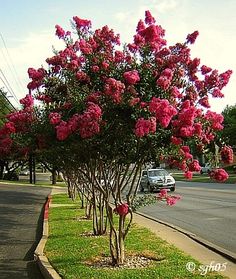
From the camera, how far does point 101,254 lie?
8.26 metres

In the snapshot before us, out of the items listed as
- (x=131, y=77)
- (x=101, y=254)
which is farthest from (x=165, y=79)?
(x=101, y=254)

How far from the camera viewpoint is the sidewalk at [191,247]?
730 cm

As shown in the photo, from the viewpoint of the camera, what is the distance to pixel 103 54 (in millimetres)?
7633

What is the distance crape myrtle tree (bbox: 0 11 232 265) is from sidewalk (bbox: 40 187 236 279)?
1210 mm

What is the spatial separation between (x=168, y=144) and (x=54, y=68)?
264 cm

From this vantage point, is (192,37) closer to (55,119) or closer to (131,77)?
(131,77)

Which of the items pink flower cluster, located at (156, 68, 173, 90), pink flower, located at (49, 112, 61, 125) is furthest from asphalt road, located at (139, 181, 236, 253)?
pink flower, located at (49, 112, 61, 125)

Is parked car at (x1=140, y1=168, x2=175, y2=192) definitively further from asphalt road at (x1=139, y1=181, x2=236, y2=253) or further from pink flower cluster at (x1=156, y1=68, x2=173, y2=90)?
pink flower cluster at (x1=156, y1=68, x2=173, y2=90)

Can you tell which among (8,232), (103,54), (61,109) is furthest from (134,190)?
(8,232)

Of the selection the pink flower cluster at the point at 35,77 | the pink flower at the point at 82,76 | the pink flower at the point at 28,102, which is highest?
the pink flower cluster at the point at 35,77

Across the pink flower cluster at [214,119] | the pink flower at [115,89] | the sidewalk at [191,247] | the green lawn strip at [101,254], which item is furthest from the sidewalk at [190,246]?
the pink flower at [115,89]

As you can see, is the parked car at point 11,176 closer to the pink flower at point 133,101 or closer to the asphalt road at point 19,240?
the asphalt road at point 19,240

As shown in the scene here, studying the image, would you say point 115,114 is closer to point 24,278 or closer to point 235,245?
point 24,278

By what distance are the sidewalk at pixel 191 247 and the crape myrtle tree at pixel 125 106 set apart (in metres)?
1.21
